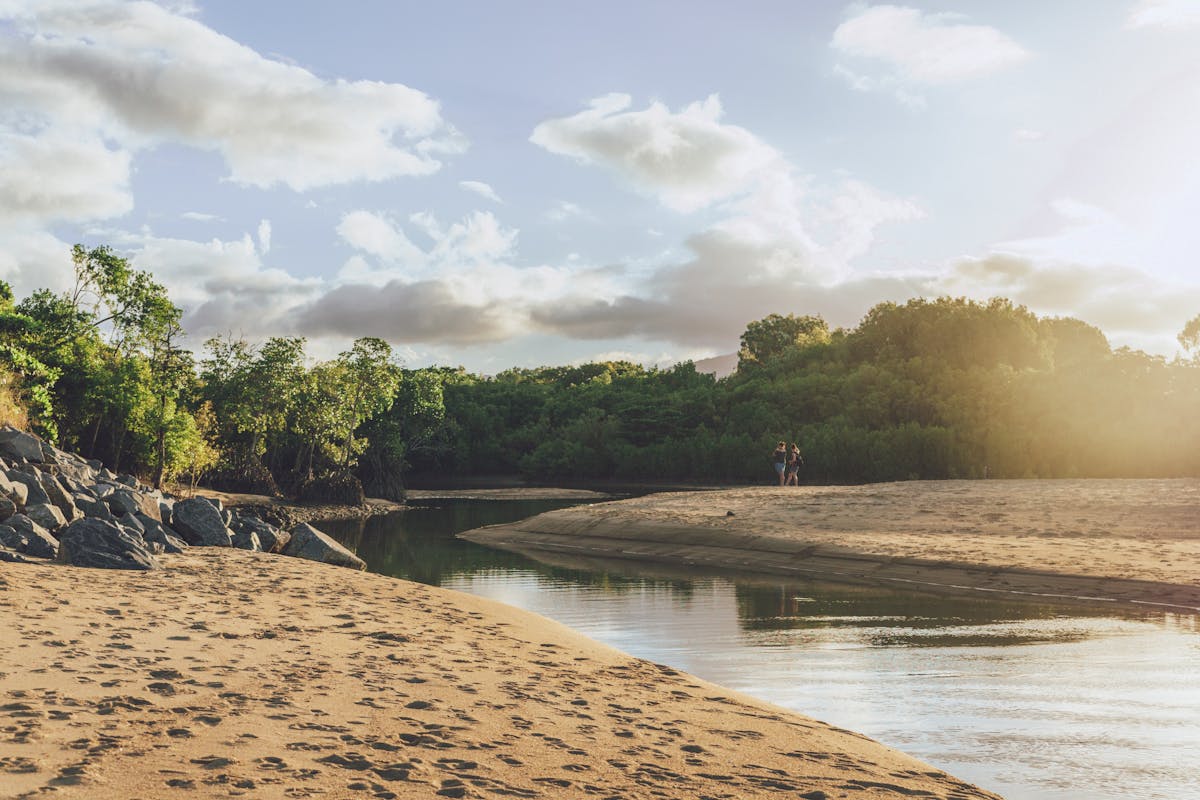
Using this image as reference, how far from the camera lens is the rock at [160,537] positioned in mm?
17234

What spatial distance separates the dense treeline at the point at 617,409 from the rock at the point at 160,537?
15.2 metres

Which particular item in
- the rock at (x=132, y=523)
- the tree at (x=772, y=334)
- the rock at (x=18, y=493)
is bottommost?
the rock at (x=132, y=523)

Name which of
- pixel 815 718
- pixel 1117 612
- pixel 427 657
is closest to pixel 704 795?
pixel 815 718

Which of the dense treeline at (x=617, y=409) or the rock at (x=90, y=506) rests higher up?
the dense treeline at (x=617, y=409)

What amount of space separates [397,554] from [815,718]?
21.3 metres

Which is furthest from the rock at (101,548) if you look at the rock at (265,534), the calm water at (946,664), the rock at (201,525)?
the calm water at (946,664)

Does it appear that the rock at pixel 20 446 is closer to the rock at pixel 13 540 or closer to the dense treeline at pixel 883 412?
the rock at pixel 13 540

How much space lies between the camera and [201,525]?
19.7 metres

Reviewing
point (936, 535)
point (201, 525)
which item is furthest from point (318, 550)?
point (936, 535)

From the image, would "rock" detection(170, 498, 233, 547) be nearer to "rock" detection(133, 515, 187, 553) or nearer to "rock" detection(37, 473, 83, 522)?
"rock" detection(133, 515, 187, 553)

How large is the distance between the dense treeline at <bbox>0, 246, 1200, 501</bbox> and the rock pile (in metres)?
9.67

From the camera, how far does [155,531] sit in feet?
57.9

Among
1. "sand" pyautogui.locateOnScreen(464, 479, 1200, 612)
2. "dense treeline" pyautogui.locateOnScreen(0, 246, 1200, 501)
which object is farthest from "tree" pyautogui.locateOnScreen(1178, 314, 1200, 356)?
"sand" pyautogui.locateOnScreen(464, 479, 1200, 612)

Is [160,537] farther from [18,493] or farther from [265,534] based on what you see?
[265,534]
